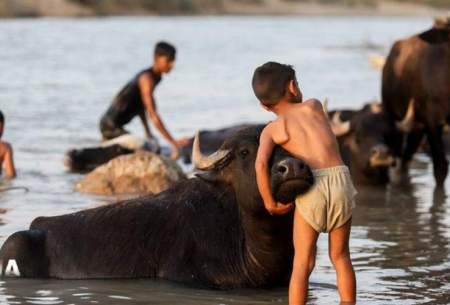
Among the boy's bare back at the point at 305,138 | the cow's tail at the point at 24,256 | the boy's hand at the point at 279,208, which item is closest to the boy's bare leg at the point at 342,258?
the boy's hand at the point at 279,208

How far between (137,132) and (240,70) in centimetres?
1544

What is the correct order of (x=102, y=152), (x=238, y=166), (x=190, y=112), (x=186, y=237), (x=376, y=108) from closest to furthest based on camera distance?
(x=238, y=166), (x=186, y=237), (x=102, y=152), (x=376, y=108), (x=190, y=112)

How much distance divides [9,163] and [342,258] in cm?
740

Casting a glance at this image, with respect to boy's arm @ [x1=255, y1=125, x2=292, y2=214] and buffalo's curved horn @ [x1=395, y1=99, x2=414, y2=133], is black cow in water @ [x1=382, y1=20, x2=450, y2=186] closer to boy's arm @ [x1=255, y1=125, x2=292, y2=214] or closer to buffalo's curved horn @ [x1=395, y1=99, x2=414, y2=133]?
buffalo's curved horn @ [x1=395, y1=99, x2=414, y2=133]

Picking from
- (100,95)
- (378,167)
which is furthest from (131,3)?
(378,167)

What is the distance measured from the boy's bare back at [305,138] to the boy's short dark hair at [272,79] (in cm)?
17

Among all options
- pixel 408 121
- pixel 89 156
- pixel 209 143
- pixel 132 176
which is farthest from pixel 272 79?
pixel 209 143

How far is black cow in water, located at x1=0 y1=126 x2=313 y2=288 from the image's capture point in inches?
369

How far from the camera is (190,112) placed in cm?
2483

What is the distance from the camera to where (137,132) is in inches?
830

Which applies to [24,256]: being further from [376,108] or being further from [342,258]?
[376,108]

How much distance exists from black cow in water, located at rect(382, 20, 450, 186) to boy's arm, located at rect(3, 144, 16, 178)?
4710 mm

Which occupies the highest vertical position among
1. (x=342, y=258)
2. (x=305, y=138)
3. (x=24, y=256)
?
(x=305, y=138)

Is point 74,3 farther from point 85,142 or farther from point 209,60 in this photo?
point 85,142
